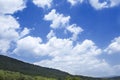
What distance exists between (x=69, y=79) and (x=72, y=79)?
81.5 inches

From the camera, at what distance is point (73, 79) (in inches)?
7018

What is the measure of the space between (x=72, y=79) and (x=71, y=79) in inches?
38.9

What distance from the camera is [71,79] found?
179250 mm

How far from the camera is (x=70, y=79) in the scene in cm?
17962

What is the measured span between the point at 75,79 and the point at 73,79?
134 centimetres

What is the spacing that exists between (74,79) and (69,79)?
3362 mm

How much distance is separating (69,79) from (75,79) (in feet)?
13.2

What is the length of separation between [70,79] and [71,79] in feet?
2.48

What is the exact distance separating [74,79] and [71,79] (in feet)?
6.90

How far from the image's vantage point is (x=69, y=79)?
7052 inches

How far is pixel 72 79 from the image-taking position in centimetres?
17850

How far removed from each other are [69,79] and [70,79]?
853 mm

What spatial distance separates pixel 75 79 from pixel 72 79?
1991 millimetres
